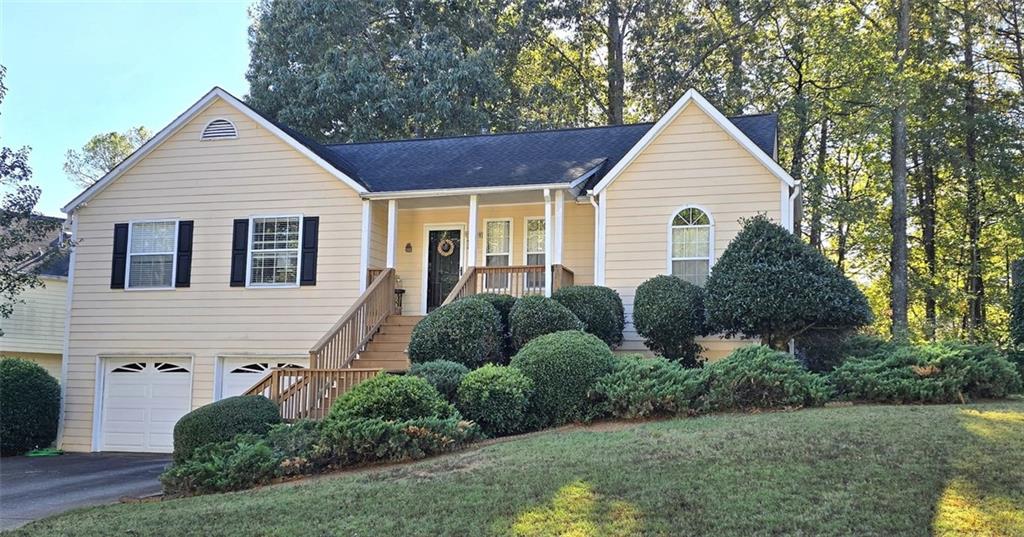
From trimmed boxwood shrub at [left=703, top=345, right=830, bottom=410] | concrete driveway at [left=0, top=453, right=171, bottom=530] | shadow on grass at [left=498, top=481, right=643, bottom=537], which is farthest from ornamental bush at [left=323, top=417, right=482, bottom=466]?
trimmed boxwood shrub at [left=703, top=345, right=830, bottom=410]

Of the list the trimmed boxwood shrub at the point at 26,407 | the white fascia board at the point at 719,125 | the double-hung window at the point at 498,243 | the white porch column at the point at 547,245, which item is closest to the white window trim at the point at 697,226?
the white fascia board at the point at 719,125

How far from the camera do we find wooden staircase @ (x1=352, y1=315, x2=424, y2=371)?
13906mm

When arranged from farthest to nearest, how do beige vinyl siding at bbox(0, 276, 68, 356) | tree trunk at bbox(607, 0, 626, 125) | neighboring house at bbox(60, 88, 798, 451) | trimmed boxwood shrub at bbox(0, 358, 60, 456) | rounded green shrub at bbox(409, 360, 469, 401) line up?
tree trunk at bbox(607, 0, 626, 125)
beige vinyl siding at bbox(0, 276, 68, 356)
trimmed boxwood shrub at bbox(0, 358, 60, 456)
neighboring house at bbox(60, 88, 798, 451)
rounded green shrub at bbox(409, 360, 469, 401)

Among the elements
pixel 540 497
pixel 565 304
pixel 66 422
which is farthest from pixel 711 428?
pixel 66 422

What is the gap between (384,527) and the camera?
6.80 metres

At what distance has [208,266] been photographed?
16.2 metres

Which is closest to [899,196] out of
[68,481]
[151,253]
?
[151,253]

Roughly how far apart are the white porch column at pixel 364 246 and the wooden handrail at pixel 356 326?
0.96ft

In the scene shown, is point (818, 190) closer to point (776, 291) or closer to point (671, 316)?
point (671, 316)

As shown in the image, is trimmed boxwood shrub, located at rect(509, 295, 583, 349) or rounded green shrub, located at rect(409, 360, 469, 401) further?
trimmed boxwood shrub, located at rect(509, 295, 583, 349)

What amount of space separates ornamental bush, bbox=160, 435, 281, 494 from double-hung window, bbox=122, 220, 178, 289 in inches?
306

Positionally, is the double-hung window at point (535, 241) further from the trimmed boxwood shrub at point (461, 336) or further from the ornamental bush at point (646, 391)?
the ornamental bush at point (646, 391)

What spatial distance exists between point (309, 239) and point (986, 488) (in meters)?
12.4

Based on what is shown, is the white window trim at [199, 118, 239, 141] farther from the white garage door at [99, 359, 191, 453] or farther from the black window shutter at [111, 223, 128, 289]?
the white garage door at [99, 359, 191, 453]
